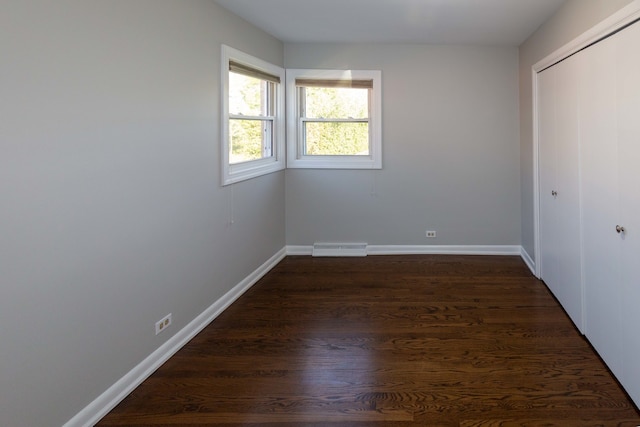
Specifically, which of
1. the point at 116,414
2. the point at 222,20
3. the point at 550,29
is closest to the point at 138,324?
the point at 116,414

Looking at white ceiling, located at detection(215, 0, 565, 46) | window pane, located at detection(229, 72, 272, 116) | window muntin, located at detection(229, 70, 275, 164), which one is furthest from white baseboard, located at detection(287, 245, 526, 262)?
white ceiling, located at detection(215, 0, 565, 46)

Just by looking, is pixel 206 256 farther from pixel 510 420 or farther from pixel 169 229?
pixel 510 420

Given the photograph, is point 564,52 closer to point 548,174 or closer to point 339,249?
point 548,174

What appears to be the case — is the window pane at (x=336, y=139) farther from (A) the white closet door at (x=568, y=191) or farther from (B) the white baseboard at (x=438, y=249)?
(A) the white closet door at (x=568, y=191)

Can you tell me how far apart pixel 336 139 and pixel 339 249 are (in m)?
1.32

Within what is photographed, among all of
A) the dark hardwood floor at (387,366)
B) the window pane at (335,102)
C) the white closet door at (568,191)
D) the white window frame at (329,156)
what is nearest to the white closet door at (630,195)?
the dark hardwood floor at (387,366)

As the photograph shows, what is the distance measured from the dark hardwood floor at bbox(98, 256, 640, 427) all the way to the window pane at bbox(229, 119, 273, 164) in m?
1.28

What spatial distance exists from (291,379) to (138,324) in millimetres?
921

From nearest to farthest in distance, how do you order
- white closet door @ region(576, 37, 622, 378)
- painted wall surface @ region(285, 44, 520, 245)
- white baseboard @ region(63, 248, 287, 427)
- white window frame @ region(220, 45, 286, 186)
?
1. white baseboard @ region(63, 248, 287, 427)
2. white closet door @ region(576, 37, 622, 378)
3. white window frame @ region(220, 45, 286, 186)
4. painted wall surface @ region(285, 44, 520, 245)

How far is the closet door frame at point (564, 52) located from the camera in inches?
91.5

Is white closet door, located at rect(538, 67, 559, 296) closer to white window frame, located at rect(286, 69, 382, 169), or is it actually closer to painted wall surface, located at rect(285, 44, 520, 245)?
painted wall surface, located at rect(285, 44, 520, 245)

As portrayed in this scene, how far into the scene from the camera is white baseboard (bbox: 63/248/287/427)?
83.8 inches

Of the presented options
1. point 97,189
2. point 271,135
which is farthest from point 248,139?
point 97,189

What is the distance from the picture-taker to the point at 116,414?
222 cm
